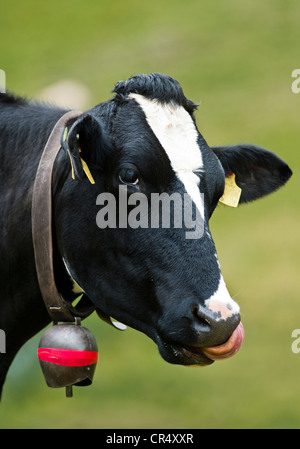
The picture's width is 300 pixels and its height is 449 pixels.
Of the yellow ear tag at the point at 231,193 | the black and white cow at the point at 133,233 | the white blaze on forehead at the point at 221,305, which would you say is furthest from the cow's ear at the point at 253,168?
the white blaze on forehead at the point at 221,305

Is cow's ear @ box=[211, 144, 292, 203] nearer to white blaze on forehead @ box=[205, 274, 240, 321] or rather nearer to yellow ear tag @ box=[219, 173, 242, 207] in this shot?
yellow ear tag @ box=[219, 173, 242, 207]

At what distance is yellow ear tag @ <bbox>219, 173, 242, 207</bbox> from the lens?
3.95 metres

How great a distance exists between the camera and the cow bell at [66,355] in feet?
11.4

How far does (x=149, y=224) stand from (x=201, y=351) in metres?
0.56

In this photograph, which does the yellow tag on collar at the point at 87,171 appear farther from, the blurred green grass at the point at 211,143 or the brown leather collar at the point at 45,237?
the blurred green grass at the point at 211,143

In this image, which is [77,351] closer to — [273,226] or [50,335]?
[50,335]

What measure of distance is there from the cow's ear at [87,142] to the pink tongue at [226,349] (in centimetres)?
87

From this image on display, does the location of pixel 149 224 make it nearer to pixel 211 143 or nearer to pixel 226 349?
pixel 226 349

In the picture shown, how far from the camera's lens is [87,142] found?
10.7ft

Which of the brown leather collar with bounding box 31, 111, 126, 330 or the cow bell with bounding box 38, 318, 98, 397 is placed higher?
the brown leather collar with bounding box 31, 111, 126, 330
